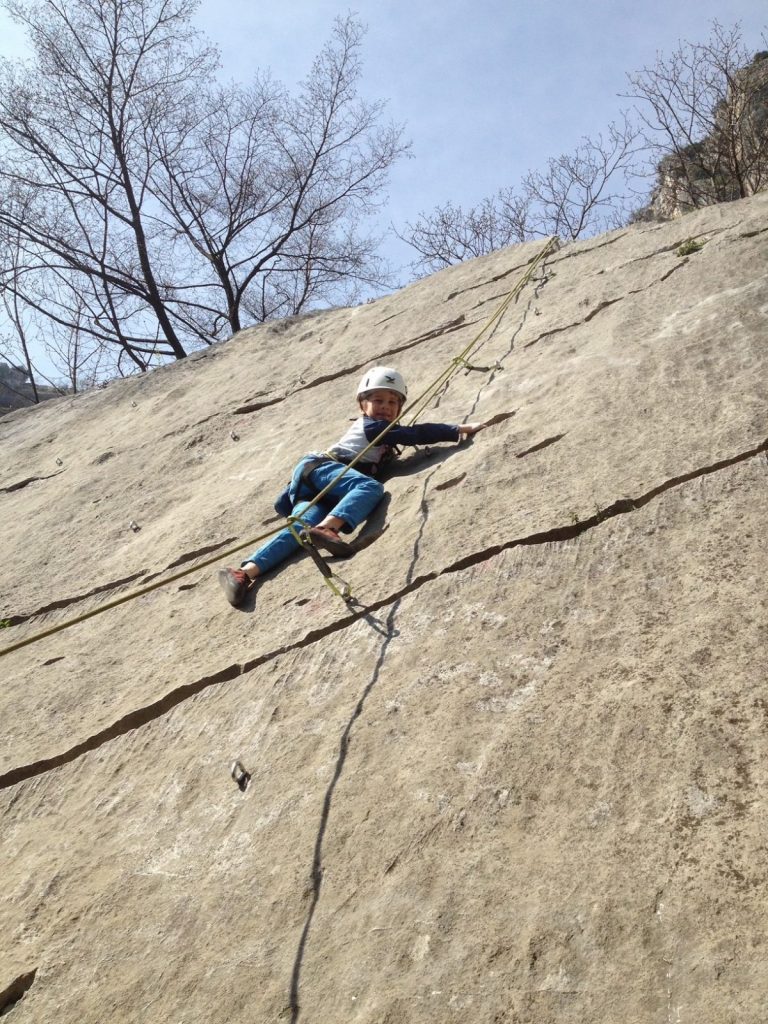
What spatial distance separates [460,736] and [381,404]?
234cm

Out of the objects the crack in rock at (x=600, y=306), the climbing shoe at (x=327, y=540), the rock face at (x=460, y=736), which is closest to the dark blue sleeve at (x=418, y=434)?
the rock face at (x=460, y=736)

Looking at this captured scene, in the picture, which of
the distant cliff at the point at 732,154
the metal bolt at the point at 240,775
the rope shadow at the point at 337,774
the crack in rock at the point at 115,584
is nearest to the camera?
the rope shadow at the point at 337,774

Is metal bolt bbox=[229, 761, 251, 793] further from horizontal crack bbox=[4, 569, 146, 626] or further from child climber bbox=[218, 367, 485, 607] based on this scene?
horizontal crack bbox=[4, 569, 146, 626]

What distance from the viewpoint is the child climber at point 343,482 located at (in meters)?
3.37

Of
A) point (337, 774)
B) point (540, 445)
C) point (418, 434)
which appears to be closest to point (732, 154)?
point (418, 434)

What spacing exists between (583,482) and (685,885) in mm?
1584

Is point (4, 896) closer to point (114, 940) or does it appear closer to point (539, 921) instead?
point (114, 940)

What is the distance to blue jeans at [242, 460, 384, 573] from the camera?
11.4ft

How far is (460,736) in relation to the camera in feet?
6.99

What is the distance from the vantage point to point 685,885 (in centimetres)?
161

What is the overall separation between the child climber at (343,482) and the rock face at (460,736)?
11 cm

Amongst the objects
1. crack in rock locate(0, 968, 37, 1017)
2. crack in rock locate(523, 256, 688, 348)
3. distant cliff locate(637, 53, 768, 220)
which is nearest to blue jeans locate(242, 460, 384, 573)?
crack in rock locate(523, 256, 688, 348)

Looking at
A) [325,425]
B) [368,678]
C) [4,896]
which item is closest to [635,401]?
[368,678]

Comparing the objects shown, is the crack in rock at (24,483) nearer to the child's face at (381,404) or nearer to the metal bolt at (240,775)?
the child's face at (381,404)
